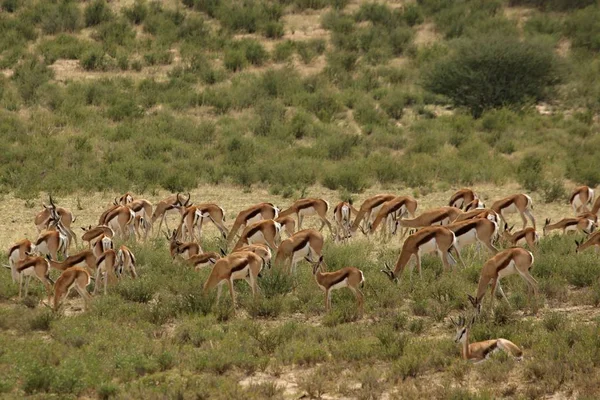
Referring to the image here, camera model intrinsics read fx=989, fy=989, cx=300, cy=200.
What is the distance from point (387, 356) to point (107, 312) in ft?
12.2

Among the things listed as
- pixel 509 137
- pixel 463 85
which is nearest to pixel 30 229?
pixel 509 137

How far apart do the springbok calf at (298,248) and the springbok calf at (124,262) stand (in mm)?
1986

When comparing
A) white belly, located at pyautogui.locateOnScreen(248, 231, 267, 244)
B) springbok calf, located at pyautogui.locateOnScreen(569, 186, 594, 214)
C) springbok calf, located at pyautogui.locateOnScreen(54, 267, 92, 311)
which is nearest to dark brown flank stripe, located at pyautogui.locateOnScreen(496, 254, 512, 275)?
white belly, located at pyautogui.locateOnScreen(248, 231, 267, 244)

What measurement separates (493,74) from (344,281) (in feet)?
57.0

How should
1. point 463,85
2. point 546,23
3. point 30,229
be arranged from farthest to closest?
point 546,23, point 463,85, point 30,229

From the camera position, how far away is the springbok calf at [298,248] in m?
13.7

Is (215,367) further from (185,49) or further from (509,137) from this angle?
(185,49)

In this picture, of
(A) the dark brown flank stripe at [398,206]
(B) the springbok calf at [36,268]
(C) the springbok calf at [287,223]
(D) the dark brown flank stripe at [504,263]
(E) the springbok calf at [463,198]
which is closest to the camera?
(D) the dark brown flank stripe at [504,263]

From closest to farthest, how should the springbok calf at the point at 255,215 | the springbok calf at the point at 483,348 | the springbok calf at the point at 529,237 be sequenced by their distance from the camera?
1. the springbok calf at the point at 483,348
2. the springbok calf at the point at 529,237
3. the springbok calf at the point at 255,215

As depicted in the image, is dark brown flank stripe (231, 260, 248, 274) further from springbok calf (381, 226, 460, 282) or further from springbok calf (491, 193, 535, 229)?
springbok calf (491, 193, 535, 229)

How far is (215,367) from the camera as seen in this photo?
1023 centimetres

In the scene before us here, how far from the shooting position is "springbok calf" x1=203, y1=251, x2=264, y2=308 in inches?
483

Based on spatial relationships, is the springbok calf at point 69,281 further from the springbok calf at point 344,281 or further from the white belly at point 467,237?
the white belly at point 467,237

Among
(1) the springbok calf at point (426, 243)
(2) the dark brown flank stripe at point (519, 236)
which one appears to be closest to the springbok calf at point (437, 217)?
(2) the dark brown flank stripe at point (519, 236)
